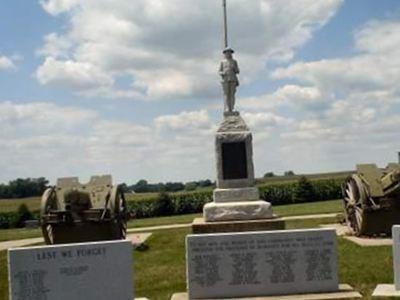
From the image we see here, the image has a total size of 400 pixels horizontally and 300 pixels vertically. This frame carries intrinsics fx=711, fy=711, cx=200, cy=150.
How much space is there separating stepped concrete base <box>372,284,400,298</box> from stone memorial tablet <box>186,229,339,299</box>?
613 mm

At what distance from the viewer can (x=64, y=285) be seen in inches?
313

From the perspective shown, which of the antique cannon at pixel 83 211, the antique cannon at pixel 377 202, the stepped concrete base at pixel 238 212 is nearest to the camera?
the stepped concrete base at pixel 238 212

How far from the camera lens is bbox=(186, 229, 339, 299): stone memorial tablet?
29.5 feet

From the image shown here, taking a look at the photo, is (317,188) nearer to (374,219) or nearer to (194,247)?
(374,219)

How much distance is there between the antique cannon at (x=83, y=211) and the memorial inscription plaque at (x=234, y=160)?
2.50 meters

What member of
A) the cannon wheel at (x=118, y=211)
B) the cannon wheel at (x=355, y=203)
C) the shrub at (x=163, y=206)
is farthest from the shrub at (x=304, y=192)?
the cannon wheel at (x=118, y=211)

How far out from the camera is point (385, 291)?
9070 millimetres

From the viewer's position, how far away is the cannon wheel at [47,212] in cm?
1509

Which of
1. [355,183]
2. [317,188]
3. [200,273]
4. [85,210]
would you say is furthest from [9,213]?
[200,273]

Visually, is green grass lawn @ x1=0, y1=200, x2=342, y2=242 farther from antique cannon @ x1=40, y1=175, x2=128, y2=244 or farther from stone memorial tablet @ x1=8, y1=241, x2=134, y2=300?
stone memorial tablet @ x1=8, y1=241, x2=134, y2=300

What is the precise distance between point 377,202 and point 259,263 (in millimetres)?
7073

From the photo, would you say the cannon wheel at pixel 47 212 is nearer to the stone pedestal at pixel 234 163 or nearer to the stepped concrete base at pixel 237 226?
the stepped concrete base at pixel 237 226

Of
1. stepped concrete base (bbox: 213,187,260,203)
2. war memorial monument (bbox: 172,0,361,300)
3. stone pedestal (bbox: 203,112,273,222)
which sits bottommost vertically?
war memorial monument (bbox: 172,0,361,300)

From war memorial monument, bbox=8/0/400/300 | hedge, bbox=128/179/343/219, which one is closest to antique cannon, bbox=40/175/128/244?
war memorial monument, bbox=8/0/400/300
